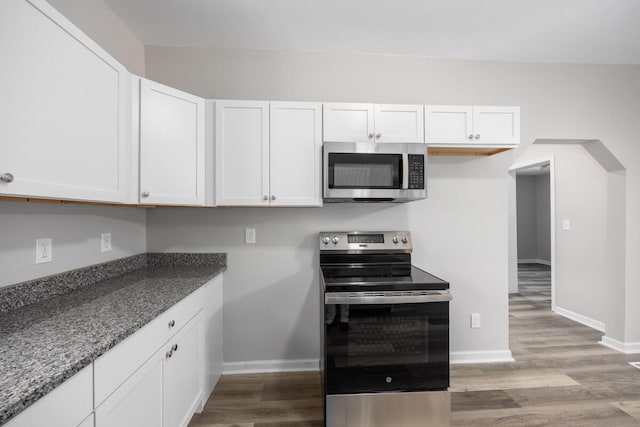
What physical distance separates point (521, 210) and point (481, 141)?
715 centimetres

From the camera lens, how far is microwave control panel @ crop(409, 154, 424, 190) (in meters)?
2.08

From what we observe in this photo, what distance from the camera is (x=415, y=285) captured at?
1.78 metres

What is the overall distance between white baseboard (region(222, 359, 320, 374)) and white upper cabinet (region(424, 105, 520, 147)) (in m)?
1.95

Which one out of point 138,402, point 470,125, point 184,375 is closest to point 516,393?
point 470,125

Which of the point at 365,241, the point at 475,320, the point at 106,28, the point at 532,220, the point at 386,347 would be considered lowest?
the point at 475,320

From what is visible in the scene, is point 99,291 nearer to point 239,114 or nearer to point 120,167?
point 120,167

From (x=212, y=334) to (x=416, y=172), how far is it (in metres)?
1.78

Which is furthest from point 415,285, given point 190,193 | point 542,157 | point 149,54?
point 542,157

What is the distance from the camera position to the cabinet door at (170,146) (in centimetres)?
177

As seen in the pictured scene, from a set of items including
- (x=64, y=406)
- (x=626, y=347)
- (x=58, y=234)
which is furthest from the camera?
(x=626, y=347)

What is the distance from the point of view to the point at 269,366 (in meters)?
2.45

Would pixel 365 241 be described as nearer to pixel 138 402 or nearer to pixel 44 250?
pixel 138 402

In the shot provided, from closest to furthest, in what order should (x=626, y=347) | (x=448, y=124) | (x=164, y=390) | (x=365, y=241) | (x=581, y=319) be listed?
(x=164, y=390) → (x=448, y=124) → (x=365, y=241) → (x=626, y=347) → (x=581, y=319)

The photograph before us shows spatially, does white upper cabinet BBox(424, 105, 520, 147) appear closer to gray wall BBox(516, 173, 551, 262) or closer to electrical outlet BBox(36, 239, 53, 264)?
electrical outlet BBox(36, 239, 53, 264)
